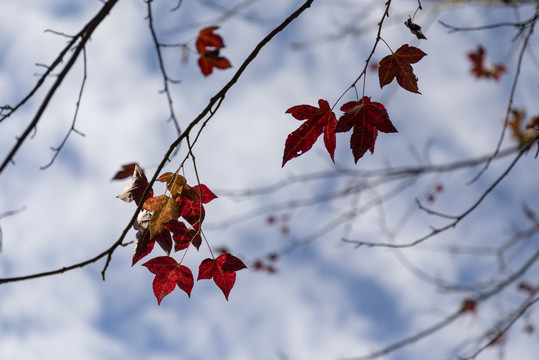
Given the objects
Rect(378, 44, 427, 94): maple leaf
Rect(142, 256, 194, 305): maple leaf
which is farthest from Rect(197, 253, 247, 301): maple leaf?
Rect(378, 44, 427, 94): maple leaf

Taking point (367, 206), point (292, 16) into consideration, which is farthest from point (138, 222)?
point (367, 206)

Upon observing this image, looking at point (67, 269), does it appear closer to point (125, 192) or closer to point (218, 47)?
point (125, 192)

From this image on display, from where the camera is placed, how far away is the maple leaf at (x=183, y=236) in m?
1.31

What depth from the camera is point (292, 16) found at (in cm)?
131

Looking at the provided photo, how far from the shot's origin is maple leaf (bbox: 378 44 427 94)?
1415mm

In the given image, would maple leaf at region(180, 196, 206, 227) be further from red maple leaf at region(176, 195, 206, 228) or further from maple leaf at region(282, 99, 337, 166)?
maple leaf at region(282, 99, 337, 166)

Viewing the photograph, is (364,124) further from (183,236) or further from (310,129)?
(183,236)

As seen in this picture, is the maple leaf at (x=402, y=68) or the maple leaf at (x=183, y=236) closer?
the maple leaf at (x=183, y=236)

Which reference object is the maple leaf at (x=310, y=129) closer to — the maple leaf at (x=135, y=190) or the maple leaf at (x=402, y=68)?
the maple leaf at (x=402, y=68)

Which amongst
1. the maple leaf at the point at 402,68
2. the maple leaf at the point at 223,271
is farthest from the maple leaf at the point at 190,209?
the maple leaf at the point at 402,68

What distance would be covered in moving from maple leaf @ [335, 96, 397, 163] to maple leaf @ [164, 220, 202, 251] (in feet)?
1.67

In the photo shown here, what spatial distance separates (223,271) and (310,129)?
500 mm

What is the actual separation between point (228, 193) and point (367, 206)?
1.15m

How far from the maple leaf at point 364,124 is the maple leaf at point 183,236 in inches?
20.0
